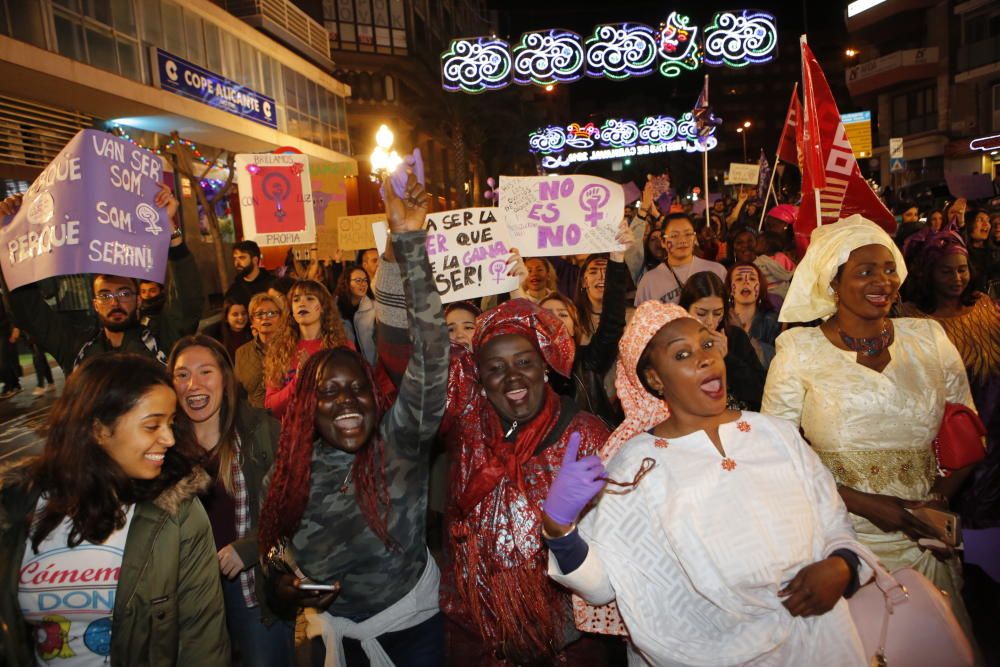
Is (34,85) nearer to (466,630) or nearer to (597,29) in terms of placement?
(597,29)

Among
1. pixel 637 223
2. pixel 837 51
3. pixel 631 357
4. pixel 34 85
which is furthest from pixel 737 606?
pixel 837 51

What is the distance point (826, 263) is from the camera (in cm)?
294

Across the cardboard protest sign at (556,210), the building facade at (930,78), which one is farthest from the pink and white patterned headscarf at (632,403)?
the building facade at (930,78)

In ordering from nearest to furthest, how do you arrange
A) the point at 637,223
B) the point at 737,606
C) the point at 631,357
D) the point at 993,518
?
the point at 737,606 → the point at 631,357 → the point at 993,518 → the point at 637,223

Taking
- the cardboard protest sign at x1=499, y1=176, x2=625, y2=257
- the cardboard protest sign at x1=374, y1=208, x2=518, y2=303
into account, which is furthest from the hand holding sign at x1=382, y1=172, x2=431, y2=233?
the cardboard protest sign at x1=499, y1=176, x2=625, y2=257

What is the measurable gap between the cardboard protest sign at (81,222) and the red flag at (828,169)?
14.3 ft

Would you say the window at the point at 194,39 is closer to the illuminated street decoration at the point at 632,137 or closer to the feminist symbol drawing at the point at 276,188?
the feminist symbol drawing at the point at 276,188

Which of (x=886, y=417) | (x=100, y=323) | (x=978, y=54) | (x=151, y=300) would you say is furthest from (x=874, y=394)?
(x=978, y=54)

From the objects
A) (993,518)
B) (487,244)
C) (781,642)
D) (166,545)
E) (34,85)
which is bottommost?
(993,518)

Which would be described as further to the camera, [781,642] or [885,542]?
[885,542]

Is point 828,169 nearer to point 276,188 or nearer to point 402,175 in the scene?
point 402,175

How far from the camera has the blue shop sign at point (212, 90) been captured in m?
14.8

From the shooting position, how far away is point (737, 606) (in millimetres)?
2135

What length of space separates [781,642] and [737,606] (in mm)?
184
